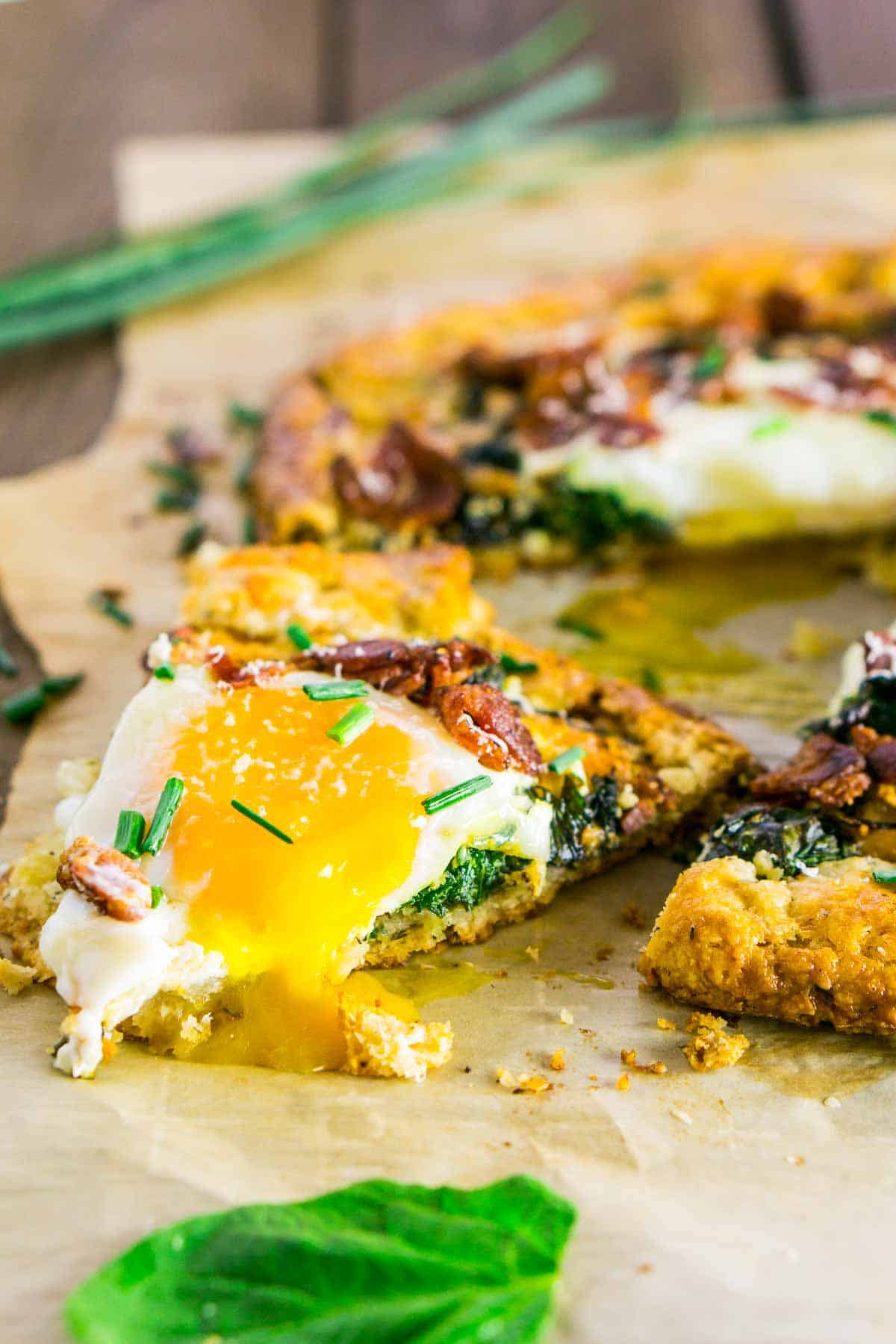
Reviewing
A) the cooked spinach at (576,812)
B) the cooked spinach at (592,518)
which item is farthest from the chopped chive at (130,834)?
the cooked spinach at (592,518)

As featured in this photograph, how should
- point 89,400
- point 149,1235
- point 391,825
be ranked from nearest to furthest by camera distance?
point 149,1235 < point 391,825 < point 89,400

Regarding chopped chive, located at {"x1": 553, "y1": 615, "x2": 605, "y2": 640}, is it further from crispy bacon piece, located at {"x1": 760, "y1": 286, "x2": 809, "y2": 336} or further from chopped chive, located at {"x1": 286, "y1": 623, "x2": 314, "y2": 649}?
crispy bacon piece, located at {"x1": 760, "y1": 286, "x2": 809, "y2": 336}

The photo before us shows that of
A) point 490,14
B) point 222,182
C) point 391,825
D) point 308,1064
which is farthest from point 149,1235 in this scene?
point 490,14

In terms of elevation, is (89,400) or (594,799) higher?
(89,400)

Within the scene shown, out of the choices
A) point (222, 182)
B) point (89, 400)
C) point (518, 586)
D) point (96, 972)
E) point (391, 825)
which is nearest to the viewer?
point (96, 972)

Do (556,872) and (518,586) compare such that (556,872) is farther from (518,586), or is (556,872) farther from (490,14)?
(490,14)

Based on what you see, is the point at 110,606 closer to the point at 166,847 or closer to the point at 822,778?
the point at 166,847

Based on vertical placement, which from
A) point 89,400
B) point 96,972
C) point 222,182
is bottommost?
point 96,972

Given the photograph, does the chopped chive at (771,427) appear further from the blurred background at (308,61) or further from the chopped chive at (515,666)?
the blurred background at (308,61)
